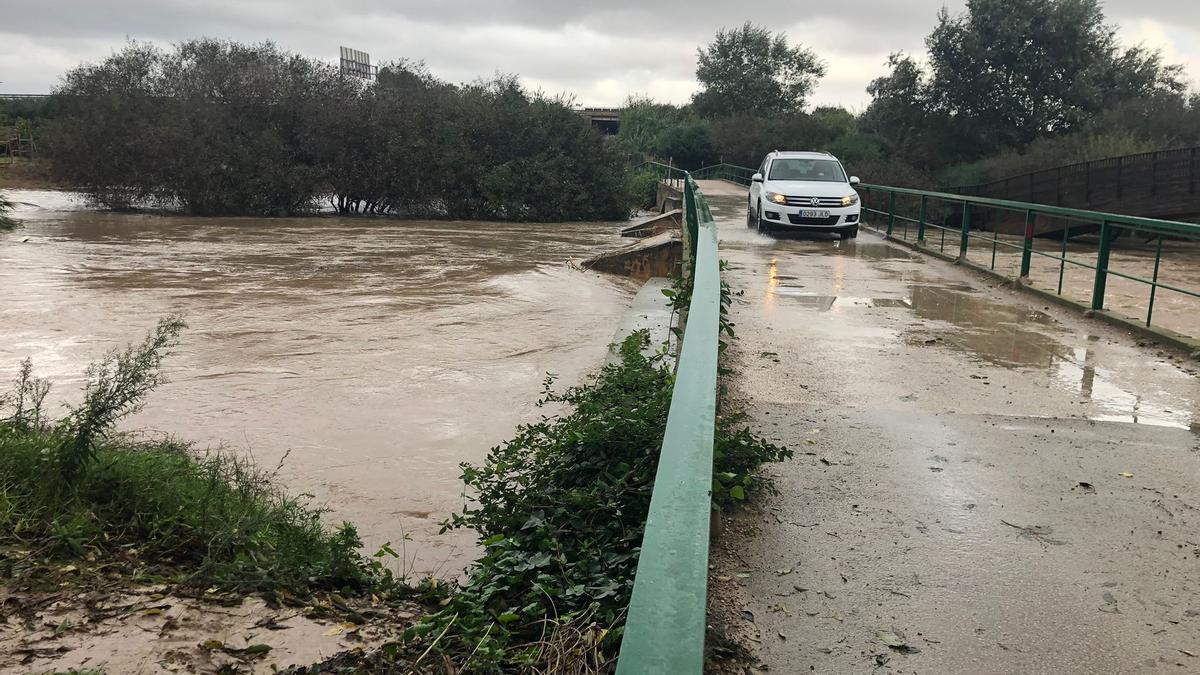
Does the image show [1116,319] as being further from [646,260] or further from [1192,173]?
[1192,173]

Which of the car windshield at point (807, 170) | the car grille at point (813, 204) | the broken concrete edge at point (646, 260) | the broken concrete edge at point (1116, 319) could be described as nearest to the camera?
the broken concrete edge at point (1116, 319)

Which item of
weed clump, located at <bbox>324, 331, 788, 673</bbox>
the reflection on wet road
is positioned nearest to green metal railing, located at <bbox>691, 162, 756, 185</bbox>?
the reflection on wet road

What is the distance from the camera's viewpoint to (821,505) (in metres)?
4.73

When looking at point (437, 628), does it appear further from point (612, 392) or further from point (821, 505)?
point (612, 392)

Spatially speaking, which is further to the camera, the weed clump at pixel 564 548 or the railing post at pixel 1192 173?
the railing post at pixel 1192 173

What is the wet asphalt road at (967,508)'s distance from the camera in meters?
3.45

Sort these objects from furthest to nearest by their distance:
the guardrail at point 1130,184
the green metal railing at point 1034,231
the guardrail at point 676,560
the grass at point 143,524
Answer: the guardrail at point 1130,184, the green metal railing at point 1034,231, the grass at point 143,524, the guardrail at point 676,560

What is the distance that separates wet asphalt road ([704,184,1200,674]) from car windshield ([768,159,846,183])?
11.2 meters

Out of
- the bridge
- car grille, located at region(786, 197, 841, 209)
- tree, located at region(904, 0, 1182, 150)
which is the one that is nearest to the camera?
the bridge

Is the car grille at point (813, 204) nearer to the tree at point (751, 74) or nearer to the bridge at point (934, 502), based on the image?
the bridge at point (934, 502)

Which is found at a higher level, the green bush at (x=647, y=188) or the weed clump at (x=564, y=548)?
the green bush at (x=647, y=188)

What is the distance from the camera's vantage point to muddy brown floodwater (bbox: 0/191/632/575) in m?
7.52

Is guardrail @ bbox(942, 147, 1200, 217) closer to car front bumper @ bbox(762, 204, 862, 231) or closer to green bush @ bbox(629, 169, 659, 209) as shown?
car front bumper @ bbox(762, 204, 862, 231)

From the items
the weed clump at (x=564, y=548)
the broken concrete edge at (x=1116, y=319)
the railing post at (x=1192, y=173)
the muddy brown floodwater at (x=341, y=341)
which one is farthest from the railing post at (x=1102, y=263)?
the railing post at (x=1192, y=173)
